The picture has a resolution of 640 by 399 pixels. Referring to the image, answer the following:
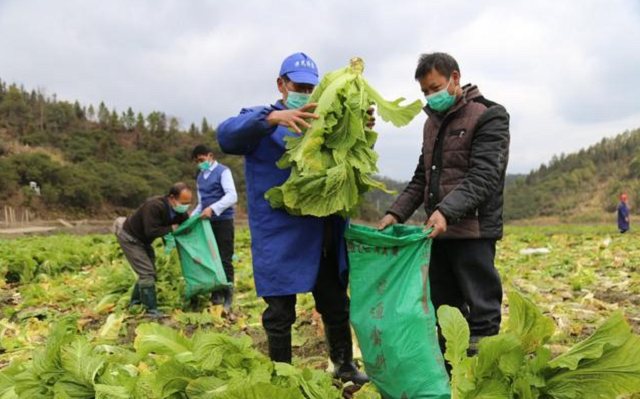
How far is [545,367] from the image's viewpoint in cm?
188

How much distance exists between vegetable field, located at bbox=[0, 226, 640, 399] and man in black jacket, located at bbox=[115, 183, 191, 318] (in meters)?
0.28

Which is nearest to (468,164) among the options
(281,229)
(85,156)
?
(281,229)

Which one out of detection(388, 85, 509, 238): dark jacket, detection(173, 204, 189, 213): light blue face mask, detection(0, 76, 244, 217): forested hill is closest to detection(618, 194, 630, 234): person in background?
detection(173, 204, 189, 213): light blue face mask

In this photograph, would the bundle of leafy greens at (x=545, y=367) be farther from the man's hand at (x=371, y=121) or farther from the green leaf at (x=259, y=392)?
the man's hand at (x=371, y=121)

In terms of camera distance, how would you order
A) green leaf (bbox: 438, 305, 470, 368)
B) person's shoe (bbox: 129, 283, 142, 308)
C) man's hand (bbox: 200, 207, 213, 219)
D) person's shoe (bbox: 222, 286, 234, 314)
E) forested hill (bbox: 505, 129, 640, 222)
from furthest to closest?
forested hill (bbox: 505, 129, 640, 222) < person's shoe (bbox: 129, 283, 142, 308) < person's shoe (bbox: 222, 286, 234, 314) < man's hand (bbox: 200, 207, 213, 219) < green leaf (bbox: 438, 305, 470, 368)

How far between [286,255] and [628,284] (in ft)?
16.8

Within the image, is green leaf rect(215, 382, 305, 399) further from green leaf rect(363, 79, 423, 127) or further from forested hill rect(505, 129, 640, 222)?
forested hill rect(505, 129, 640, 222)

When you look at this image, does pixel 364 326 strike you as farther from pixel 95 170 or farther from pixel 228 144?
pixel 95 170

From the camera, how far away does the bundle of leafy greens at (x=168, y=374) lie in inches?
77.8

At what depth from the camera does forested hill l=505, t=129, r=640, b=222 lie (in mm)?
71000

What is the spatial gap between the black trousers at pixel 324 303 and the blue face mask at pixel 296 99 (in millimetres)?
768

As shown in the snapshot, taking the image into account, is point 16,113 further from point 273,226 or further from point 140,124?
point 273,226

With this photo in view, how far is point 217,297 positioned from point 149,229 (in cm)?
107

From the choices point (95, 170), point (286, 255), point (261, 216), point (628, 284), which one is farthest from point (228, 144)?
point (95, 170)
